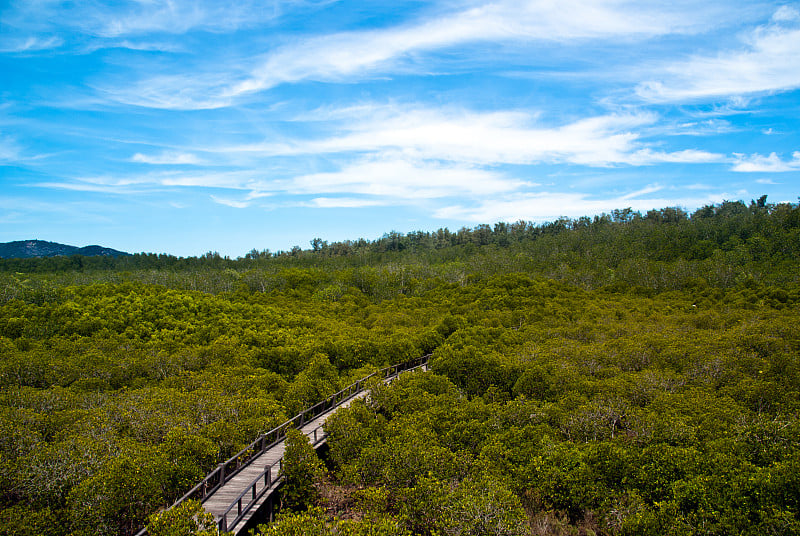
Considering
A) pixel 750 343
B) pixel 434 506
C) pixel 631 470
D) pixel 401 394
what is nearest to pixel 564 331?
pixel 750 343

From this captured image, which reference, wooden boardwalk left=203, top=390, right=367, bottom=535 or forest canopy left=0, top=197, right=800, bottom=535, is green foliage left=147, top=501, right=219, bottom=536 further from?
forest canopy left=0, top=197, right=800, bottom=535

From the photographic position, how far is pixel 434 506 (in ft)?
50.6

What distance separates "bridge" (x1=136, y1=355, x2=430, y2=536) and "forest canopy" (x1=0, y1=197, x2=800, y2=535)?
82 cm

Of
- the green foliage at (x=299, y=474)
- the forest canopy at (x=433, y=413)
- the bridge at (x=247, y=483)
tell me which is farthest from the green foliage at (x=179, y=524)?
the green foliage at (x=299, y=474)

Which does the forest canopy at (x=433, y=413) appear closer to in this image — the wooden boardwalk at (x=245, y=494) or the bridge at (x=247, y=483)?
the bridge at (x=247, y=483)

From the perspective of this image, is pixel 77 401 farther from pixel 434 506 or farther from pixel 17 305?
pixel 17 305

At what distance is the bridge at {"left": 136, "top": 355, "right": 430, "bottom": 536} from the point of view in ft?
49.1

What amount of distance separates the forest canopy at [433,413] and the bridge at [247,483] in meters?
0.82

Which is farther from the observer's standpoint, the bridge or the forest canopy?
the forest canopy

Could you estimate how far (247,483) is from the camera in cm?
1752

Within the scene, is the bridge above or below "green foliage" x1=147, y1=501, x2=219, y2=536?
below

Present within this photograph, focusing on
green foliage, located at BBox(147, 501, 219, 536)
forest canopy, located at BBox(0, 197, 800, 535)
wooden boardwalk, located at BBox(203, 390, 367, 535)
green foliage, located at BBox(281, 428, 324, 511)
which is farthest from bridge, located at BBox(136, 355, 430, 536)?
forest canopy, located at BBox(0, 197, 800, 535)

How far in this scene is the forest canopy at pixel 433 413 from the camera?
51.1 ft

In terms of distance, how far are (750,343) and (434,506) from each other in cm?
3579
